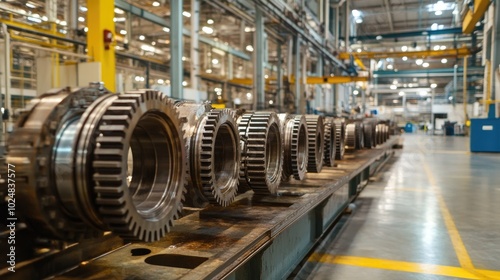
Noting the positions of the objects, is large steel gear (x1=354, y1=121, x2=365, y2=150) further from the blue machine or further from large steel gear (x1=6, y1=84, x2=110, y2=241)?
the blue machine

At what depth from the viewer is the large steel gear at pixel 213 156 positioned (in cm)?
216

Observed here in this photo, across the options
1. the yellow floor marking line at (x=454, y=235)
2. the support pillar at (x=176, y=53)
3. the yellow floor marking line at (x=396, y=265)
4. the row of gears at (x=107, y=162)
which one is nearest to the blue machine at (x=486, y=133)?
the yellow floor marking line at (x=454, y=235)

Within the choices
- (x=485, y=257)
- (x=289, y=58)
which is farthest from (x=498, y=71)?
(x=485, y=257)

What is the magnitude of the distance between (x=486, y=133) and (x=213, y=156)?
1450 cm

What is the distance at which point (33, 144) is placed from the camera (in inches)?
50.3

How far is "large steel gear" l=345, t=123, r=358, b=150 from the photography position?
267 inches

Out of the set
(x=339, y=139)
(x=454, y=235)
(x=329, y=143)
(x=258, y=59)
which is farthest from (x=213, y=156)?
(x=258, y=59)

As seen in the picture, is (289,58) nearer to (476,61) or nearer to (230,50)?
(230,50)

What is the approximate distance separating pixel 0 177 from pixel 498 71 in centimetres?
1502

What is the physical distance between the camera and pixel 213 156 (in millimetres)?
2236

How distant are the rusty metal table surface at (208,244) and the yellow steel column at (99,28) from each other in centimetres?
333

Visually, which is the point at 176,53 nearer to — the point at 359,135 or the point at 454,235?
the point at 359,135

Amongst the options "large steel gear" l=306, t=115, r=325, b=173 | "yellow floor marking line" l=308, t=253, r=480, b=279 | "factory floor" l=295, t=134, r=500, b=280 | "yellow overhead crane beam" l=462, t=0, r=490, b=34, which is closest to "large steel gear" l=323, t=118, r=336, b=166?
"large steel gear" l=306, t=115, r=325, b=173

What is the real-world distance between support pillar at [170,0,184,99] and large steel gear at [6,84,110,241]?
4811mm
